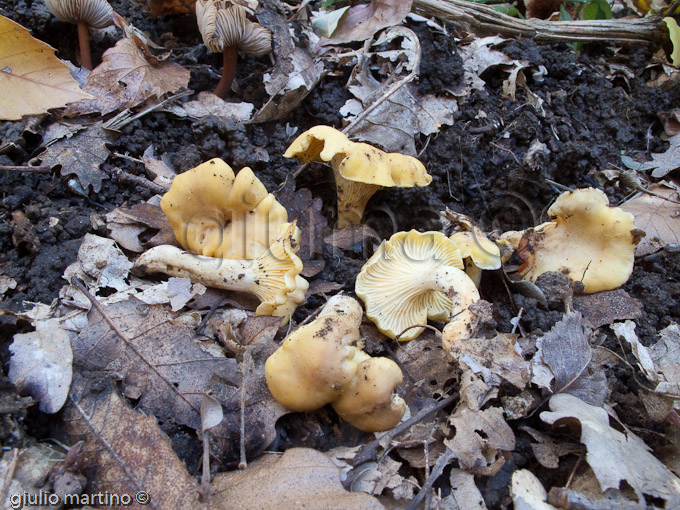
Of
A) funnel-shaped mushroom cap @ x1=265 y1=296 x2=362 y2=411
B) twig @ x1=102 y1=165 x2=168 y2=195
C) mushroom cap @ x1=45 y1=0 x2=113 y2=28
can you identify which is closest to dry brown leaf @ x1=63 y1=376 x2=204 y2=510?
funnel-shaped mushroom cap @ x1=265 y1=296 x2=362 y2=411

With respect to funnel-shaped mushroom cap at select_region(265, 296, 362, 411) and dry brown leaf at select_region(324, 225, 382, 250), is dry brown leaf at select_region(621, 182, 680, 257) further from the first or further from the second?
funnel-shaped mushroom cap at select_region(265, 296, 362, 411)

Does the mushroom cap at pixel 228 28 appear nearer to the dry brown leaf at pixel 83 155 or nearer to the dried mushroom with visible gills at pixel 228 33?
the dried mushroom with visible gills at pixel 228 33

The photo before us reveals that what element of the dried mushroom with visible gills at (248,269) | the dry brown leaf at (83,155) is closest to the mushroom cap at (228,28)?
the dry brown leaf at (83,155)

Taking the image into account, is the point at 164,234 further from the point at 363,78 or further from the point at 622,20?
the point at 622,20

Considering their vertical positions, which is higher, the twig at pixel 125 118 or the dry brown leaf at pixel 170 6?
the dry brown leaf at pixel 170 6

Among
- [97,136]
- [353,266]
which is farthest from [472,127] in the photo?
[97,136]

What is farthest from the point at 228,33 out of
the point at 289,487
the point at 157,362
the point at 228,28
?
the point at 289,487
